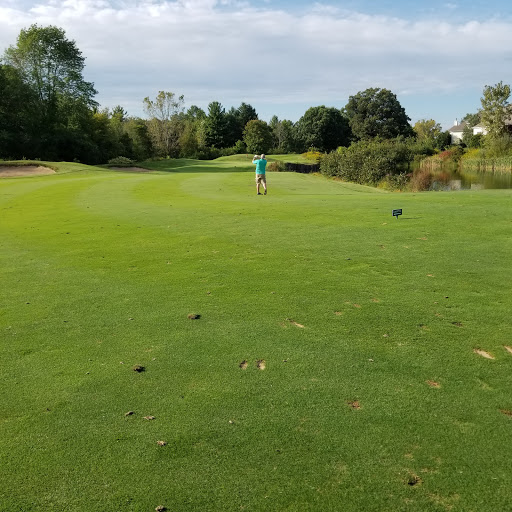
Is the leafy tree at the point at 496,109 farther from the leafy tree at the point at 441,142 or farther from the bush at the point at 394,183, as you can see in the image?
the bush at the point at 394,183

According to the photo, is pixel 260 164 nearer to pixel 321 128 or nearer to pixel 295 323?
pixel 295 323

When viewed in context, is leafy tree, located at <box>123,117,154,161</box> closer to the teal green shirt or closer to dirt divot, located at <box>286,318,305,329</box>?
the teal green shirt

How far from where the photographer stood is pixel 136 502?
333cm

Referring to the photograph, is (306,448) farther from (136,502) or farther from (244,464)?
(136,502)

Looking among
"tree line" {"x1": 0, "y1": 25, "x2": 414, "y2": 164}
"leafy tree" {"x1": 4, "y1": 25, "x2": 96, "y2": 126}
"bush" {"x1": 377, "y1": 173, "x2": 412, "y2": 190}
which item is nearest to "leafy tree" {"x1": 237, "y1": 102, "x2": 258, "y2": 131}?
Answer: "tree line" {"x1": 0, "y1": 25, "x2": 414, "y2": 164}

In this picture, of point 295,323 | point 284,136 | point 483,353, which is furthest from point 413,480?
point 284,136

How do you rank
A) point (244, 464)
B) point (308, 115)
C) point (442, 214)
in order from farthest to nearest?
point (308, 115) → point (442, 214) → point (244, 464)

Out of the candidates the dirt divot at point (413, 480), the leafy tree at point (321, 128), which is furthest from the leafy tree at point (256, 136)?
the dirt divot at point (413, 480)

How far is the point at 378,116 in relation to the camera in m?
102

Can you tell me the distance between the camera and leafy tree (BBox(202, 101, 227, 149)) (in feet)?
301

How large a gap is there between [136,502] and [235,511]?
2.31ft

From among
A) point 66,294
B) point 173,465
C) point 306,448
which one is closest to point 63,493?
point 173,465

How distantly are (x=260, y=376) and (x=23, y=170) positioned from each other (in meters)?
45.2

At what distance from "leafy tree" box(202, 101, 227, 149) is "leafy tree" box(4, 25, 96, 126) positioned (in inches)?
1147
